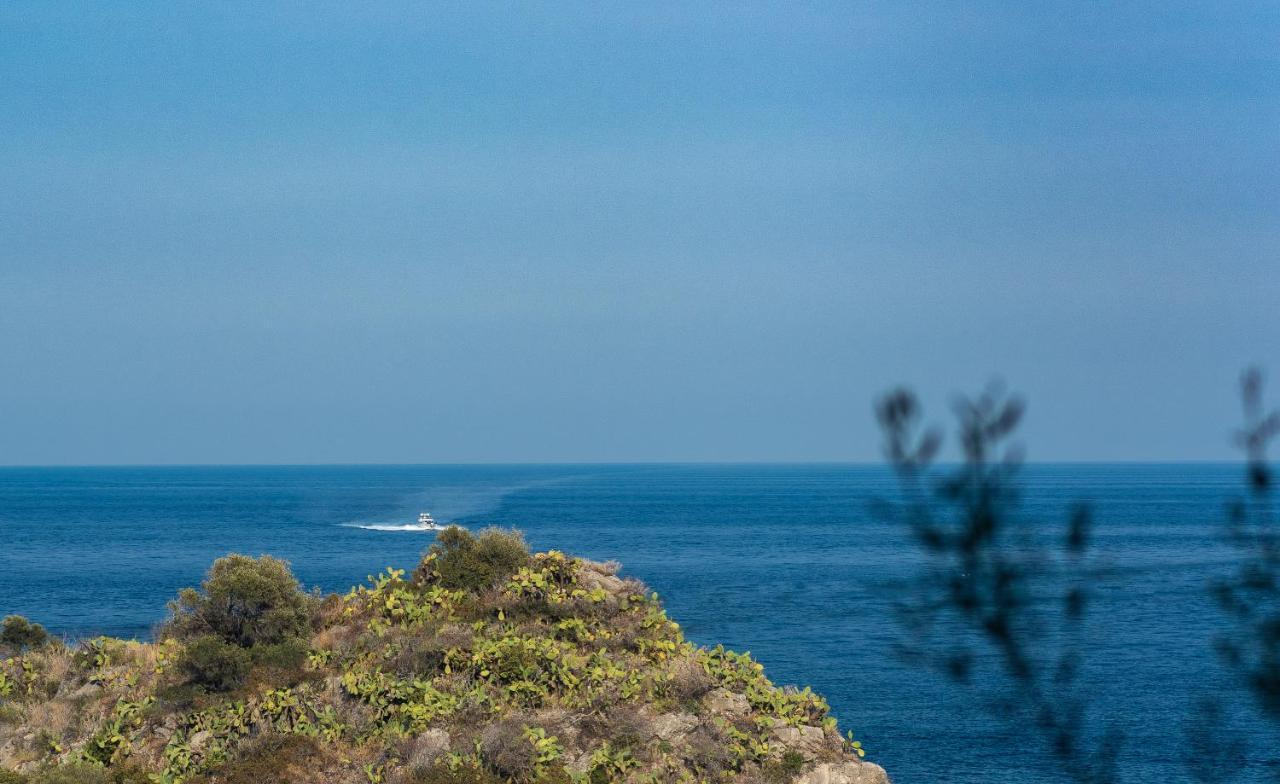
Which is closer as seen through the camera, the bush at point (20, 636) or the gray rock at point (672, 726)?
the gray rock at point (672, 726)

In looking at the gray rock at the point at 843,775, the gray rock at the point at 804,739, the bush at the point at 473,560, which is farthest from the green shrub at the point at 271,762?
the gray rock at the point at 843,775

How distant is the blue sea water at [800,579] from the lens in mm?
41562

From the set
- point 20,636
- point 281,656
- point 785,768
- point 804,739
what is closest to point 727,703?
point 804,739

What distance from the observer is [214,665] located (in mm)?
24406

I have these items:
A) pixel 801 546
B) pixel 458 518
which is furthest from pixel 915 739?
pixel 458 518

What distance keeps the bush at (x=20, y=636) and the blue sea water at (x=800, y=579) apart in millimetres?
13607

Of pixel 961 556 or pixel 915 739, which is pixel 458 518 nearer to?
pixel 915 739

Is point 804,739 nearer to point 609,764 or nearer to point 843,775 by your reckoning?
point 843,775

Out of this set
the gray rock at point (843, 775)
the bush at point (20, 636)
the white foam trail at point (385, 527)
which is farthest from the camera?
the white foam trail at point (385, 527)

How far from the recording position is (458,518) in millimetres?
136125

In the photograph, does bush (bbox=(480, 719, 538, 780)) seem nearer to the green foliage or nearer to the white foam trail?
the green foliage

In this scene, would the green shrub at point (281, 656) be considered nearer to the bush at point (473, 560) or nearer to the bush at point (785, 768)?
the bush at point (473, 560)

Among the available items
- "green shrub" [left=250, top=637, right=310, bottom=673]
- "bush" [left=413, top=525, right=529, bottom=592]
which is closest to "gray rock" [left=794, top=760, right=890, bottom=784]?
"bush" [left=413, top=525, right=529, bottom=592]

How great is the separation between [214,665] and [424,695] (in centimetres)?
400
